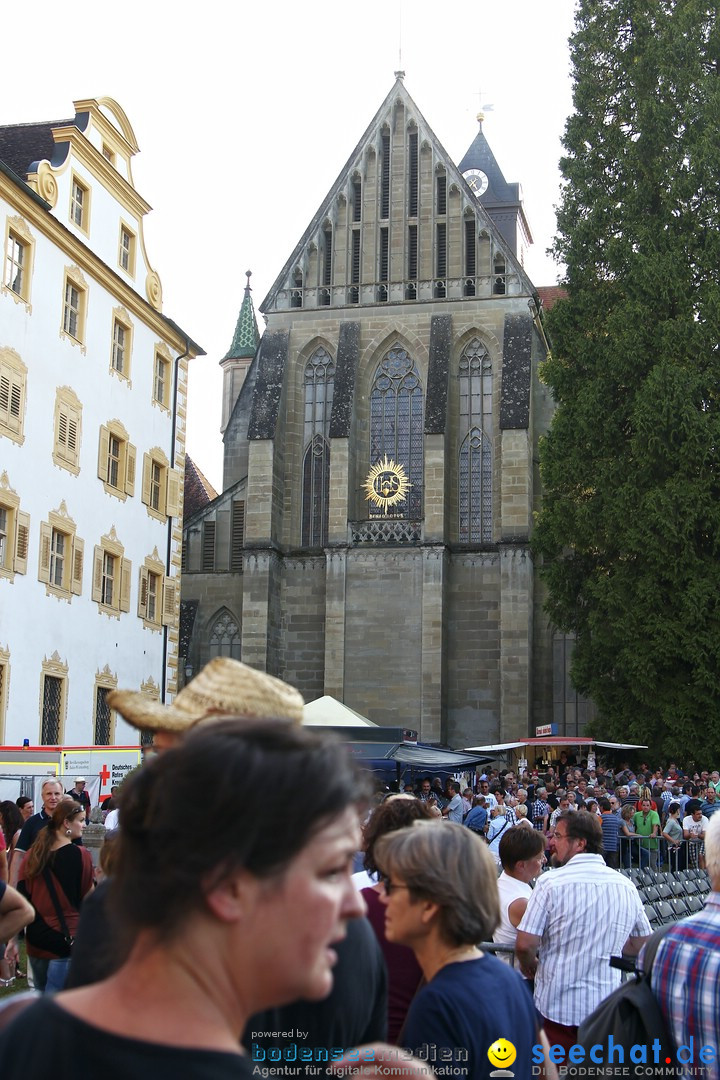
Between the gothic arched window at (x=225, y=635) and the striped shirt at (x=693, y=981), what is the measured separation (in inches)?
1436

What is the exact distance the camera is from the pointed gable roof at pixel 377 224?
4000cm

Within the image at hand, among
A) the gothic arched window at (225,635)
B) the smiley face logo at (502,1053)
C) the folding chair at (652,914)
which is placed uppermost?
the gothic arched window at (225,635)

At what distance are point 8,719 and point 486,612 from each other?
18216 millimetres

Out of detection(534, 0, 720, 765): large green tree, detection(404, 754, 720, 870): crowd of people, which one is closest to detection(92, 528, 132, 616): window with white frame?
detection(404, 754, 720, 870): crowd of people

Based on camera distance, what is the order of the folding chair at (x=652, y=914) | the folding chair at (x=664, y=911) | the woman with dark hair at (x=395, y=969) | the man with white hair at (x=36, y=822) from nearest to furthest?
the woman with dark hair at (x=395, y=969)
the folding chair at (x=664, y=911)
the folding chair at (x=652, y=914)
the man with white hair at (x=36, y=822)

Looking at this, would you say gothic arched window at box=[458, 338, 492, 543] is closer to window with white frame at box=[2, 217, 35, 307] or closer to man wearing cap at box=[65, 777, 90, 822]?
window with white frame at box=[2, 217, 35, 307]

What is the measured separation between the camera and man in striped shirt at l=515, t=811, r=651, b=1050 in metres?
5.46

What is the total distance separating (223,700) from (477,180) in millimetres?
61466

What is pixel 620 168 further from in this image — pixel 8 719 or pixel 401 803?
pixel 401 803

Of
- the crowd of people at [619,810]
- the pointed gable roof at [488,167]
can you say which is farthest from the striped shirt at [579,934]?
the pointed gable roof at [488,167]

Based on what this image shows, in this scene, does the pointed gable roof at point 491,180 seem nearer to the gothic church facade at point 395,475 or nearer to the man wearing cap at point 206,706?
the gothic church facade at point 395,475

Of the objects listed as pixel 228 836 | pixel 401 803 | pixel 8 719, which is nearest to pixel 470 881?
pixel 401 803

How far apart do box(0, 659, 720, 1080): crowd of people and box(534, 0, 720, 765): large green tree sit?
23484mm

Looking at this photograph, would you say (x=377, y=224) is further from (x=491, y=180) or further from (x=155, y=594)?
(x=491, y=180)
